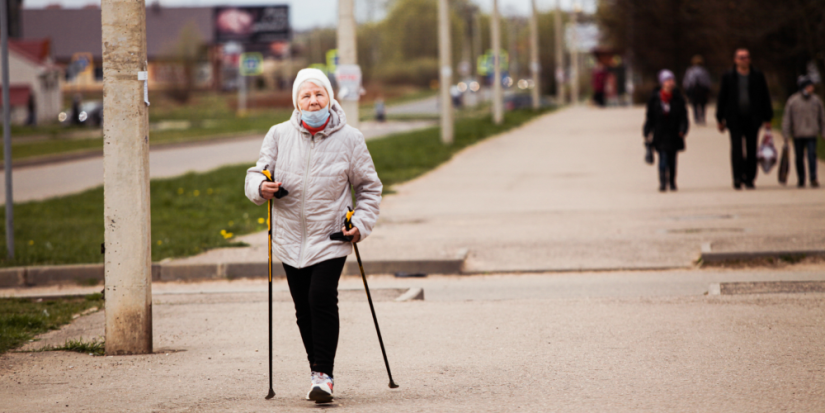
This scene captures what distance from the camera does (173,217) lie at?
1433 centimetres

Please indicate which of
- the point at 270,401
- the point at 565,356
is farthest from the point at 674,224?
the point at 270,401

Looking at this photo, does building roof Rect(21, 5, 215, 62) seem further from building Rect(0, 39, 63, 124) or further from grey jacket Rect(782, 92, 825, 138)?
grey jacket Rect(782, 92, 825, 138)

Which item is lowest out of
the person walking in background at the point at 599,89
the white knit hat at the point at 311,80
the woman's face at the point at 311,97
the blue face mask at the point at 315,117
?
the blue face mask at the point at 315,117

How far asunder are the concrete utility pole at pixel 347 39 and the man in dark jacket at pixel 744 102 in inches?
226

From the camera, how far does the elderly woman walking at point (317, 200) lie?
16.2ft

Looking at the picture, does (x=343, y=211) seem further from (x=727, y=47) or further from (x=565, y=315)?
(x=727, y=47)

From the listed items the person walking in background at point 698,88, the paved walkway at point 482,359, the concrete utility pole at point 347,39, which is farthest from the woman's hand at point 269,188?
the person walking in background at point 698,88


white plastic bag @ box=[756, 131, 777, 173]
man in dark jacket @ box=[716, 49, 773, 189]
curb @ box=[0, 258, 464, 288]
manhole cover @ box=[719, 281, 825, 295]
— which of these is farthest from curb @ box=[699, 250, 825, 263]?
white plastic bag @ box=[756, 131, 777, 173]

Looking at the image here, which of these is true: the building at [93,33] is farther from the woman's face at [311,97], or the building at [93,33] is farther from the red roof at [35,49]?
the woman's face at [311,97]

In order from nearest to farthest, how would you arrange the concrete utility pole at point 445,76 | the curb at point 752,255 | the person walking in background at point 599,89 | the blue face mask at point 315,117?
the blue face mask at point 315,117 → the curb at point 752,255 → the concrete utility pole at point 445,76 → the person walking in background at point 599,89

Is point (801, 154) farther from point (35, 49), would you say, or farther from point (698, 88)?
point (35, 49)

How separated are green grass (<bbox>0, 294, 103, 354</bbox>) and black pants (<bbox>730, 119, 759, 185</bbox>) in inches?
384

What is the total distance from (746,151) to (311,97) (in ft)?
37.1

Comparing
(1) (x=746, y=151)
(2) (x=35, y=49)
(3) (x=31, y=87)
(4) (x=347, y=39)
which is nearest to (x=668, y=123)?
(1) (x=746, y=151)
